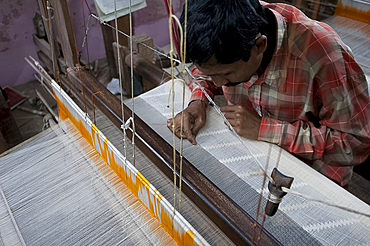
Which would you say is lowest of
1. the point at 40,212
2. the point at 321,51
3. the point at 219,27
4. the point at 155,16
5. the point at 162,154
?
the point at 155,16

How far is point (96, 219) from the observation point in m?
0.84

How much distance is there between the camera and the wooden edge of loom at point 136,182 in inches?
27.0

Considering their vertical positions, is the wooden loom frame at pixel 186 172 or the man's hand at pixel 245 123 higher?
the wooden loom frame at pixel 186 172

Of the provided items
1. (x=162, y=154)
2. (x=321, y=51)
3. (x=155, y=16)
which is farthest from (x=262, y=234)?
(x=155, y=16)

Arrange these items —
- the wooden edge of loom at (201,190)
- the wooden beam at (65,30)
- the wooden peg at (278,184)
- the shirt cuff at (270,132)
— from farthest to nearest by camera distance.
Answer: the wooden beam at (65,30), the shirt cuff at (270,132), the wooden edge of loom at (201,190), the wooden peg at (278,184)

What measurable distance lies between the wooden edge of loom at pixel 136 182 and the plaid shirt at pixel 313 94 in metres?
0.47

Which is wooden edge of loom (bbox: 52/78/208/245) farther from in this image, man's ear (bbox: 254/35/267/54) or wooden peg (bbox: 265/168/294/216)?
man's ear (bbox: 254/35/267/54)

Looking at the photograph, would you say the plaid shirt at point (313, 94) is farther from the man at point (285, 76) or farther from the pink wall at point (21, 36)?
the pink wall at point (21, 36)

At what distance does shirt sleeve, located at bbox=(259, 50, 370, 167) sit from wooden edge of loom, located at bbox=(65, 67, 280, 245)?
356 millimetres

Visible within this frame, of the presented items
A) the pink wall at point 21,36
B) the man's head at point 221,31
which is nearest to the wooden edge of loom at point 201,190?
the man's head at point 221,31

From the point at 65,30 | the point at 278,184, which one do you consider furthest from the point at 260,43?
the point at 65,30

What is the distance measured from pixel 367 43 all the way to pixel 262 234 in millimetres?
1251

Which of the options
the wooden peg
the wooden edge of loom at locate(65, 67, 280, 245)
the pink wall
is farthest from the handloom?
the pink wall

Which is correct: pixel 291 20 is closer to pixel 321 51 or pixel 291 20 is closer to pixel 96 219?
pixel 321 51
